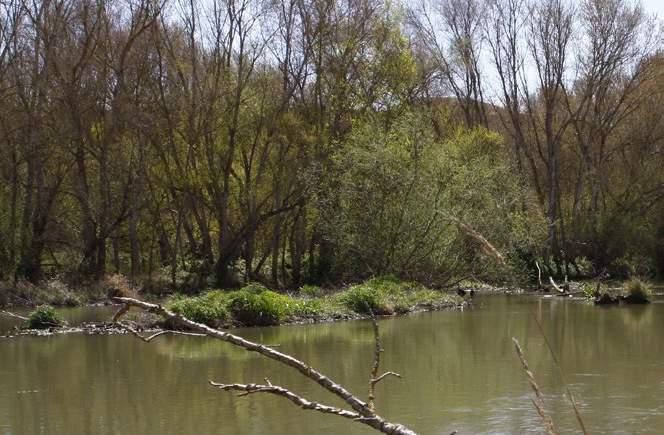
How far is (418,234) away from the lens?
30672 mm

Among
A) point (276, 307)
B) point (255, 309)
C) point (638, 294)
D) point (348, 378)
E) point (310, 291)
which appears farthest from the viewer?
point (310, 291)

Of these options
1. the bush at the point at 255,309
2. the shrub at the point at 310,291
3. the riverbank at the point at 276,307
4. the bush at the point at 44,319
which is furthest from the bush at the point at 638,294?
the bush at the point at 44,319

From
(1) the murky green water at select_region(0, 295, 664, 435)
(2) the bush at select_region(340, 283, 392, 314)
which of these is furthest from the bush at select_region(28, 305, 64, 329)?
(2) the bush at select_region(340, 283, 392, 314)

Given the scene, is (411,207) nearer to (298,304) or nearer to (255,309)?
(298,304)

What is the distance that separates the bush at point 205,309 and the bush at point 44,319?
8.77 ft

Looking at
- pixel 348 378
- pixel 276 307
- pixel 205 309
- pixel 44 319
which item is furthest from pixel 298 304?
pixel 348 378

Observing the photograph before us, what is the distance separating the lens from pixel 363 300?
Answer: 2420 centimetres

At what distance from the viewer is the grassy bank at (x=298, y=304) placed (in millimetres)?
20812

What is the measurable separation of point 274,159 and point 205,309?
1908 centimetres

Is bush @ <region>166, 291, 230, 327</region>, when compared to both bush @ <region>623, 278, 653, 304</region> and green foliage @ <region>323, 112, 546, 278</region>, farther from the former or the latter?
bush @ <region>623, 278, 653, 304</region>

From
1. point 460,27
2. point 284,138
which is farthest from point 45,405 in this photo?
point 460,27

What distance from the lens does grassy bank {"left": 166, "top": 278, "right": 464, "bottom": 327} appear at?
68.3 feet

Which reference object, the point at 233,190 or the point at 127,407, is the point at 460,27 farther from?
the point at 127,407

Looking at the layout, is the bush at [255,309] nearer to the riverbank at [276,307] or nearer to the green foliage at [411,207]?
the riverbank at [276,307]
